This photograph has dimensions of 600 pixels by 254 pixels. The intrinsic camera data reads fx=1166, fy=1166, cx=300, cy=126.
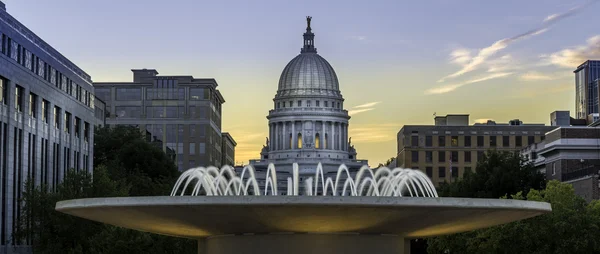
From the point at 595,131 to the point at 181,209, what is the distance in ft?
229

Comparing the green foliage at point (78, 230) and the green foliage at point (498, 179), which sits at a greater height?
the green foliage at point (498, 179)

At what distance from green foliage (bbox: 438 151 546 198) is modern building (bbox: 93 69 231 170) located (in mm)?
60680

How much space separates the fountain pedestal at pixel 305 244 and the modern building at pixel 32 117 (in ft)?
104

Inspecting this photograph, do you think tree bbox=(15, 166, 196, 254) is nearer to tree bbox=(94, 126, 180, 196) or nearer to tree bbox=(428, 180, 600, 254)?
tree bbox=(428, 180, 600, 254)

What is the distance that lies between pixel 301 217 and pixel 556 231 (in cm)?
3678

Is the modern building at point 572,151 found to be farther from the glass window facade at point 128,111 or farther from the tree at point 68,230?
the glass window facade at point 128,111

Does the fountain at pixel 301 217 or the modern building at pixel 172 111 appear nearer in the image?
the fountain at pixel 301 217

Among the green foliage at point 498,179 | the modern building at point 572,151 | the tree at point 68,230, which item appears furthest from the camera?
the green foliage at point 498,179

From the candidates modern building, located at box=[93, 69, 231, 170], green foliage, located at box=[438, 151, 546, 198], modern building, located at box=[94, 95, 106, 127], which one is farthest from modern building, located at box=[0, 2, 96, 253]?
modern building, located at box=[93, 69, 231, 170]

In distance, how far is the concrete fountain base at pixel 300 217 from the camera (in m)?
30.9

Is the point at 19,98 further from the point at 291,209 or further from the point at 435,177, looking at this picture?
the point at 435,177

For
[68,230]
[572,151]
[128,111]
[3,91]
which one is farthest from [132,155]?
[68,230]

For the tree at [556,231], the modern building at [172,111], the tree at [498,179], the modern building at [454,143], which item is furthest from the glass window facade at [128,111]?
the tree at [556,231]

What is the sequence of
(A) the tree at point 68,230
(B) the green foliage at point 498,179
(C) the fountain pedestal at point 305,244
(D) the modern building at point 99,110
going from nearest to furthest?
(C) the fountain pedestal at point 305,244
(A) the tree at point 68,230
(B) the green foliage at point 498,179
(D) the modern building at point 99,110
